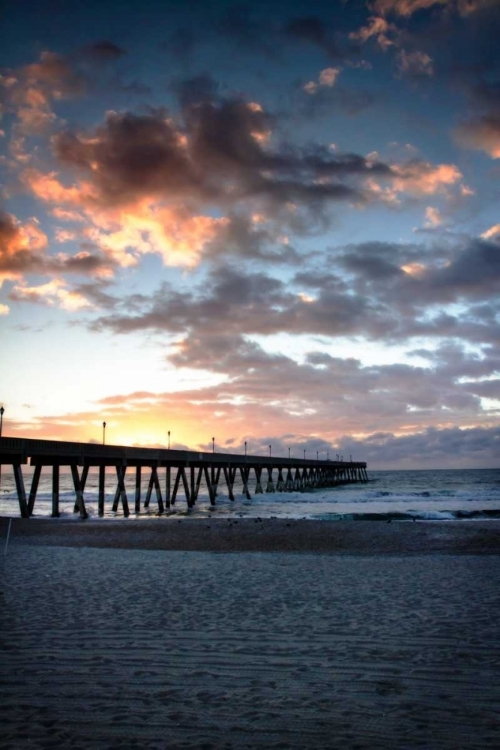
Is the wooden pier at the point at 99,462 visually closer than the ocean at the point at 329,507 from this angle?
Yes

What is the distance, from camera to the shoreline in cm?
1773

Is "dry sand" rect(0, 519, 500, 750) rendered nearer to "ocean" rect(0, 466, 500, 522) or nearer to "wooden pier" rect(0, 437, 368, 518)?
"wooden pier" rect(0, 437, 368, 518)

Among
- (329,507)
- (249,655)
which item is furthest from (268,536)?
(329,507)

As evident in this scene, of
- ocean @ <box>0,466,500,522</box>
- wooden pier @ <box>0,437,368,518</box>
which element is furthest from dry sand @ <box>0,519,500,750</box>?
ocean @ <box>0,466,500,522</box>

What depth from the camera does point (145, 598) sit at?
9.59 meters

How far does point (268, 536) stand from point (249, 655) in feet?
48.5

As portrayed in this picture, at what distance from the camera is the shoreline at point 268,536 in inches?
698

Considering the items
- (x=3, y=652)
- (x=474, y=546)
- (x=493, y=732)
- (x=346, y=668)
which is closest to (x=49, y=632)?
(x=3, y=652)

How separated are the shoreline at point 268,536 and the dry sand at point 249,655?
3727 mm

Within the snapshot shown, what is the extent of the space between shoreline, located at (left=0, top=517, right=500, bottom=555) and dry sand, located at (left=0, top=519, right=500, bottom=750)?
147 inches

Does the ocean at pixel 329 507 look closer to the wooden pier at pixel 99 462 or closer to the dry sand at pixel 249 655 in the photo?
the wooden pier at pixel 99 462

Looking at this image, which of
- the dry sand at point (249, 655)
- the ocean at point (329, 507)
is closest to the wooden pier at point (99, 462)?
the ocean at point (329, 507)

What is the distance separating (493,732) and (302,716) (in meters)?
1.56

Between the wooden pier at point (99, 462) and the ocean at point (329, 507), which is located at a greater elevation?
the wooden pier at point (99, 462)
